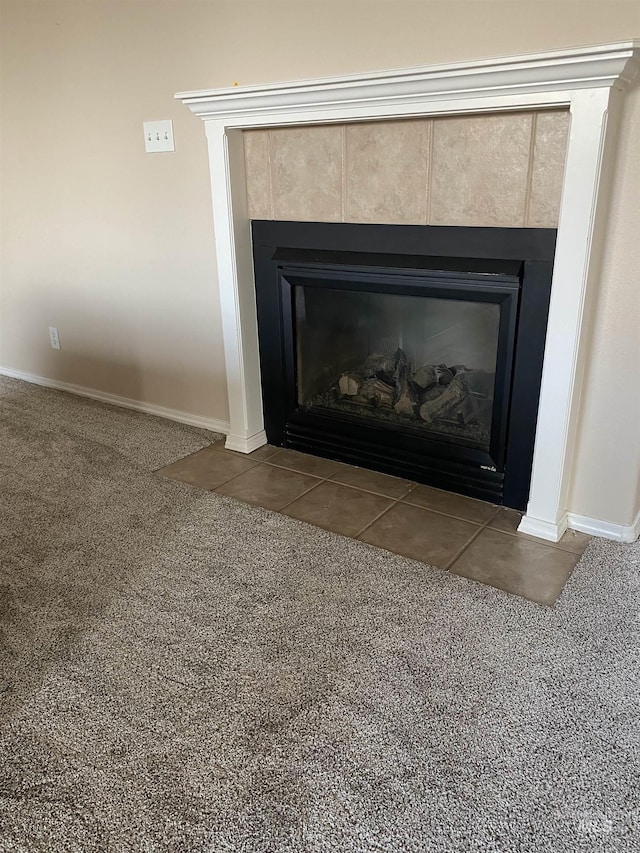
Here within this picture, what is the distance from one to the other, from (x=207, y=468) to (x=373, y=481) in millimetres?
615

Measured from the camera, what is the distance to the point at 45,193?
304 cm

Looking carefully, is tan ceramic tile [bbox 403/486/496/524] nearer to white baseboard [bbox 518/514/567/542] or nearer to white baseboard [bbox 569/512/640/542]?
white baseboard [bbox 518/514/567/542]

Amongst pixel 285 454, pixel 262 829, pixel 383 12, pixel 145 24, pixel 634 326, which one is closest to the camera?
pixel 262 829

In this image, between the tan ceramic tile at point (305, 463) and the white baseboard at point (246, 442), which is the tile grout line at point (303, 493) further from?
the white baseboard at point (246, 442)

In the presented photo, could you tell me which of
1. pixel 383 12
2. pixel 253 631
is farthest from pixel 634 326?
pixel 253 631

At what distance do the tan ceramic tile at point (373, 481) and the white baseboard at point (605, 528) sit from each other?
0.54 metres

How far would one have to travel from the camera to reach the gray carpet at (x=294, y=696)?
1.17m

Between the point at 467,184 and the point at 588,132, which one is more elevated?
the point at 588,132

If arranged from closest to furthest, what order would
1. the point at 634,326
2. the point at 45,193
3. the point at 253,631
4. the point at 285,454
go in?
the point at 253,631 < the point at 634,326 < the point at 285,454 < the point at 45,193

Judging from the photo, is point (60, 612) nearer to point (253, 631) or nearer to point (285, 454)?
point (253, 631)

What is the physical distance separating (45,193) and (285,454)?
64.0 inches

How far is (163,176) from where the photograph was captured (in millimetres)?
2604

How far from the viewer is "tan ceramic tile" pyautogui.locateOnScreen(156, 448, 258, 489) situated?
7.93 ft

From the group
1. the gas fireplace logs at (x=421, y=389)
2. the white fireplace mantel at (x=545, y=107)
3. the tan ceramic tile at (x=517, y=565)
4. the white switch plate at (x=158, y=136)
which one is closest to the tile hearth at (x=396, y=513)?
the tan ceramic tile at (x=517, y=565)
